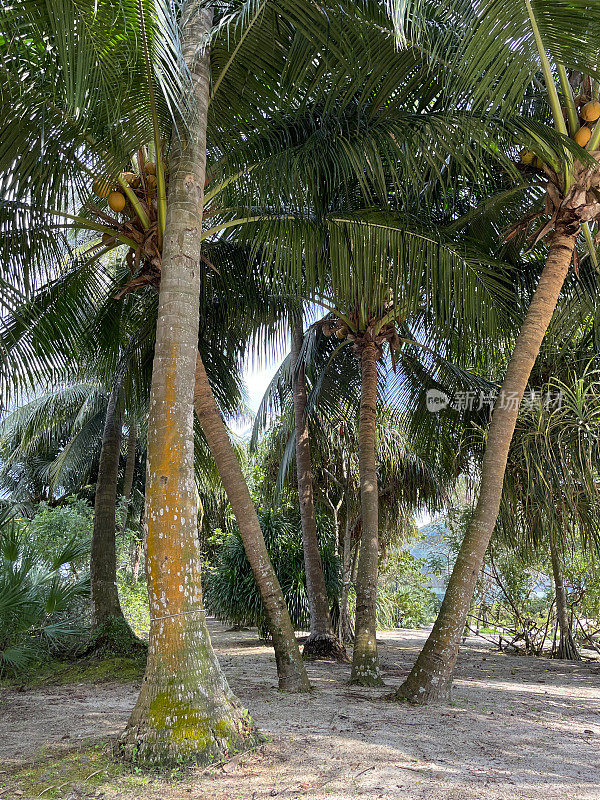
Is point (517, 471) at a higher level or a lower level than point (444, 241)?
lower

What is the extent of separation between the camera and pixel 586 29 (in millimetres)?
4121

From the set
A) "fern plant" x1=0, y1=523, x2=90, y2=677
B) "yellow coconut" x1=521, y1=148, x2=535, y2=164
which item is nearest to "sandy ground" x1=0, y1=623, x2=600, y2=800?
"fern plant" x1=0, y1=523, x2=90, y2=677

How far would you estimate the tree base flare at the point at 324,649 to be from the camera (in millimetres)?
8164

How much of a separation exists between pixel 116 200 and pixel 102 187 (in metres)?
0.17

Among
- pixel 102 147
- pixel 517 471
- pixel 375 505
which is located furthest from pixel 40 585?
pixel 517 471

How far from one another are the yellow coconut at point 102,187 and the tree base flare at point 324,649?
603 cm

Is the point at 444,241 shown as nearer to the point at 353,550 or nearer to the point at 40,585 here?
the point at 40,585

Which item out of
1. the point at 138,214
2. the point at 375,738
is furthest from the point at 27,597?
the point at 138,214

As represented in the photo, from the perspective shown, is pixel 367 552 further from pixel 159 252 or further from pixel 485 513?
pixel 159 252

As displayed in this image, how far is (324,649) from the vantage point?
8.20m

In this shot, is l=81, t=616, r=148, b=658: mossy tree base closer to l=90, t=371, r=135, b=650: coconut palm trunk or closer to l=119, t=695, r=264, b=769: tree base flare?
l=90, t=371, r=135, b=650: coconut palm trunk

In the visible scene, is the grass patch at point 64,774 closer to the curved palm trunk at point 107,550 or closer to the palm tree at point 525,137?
the palm tree at point 525,137

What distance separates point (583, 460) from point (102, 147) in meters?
6.08

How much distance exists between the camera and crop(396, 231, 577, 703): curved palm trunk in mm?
5004
